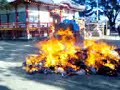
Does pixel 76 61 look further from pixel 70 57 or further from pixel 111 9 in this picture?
pixel 111 9

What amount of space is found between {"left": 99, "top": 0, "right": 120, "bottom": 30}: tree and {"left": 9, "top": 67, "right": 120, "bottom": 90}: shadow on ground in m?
46.7

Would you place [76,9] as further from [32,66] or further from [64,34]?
[32,66]

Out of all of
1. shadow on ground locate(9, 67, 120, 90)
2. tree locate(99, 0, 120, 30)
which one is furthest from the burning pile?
tree locate(99, 0, 120, 30)

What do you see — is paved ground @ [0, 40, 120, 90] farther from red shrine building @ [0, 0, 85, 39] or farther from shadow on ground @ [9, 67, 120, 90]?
red shrine building @ [0, 0, 85, 39]

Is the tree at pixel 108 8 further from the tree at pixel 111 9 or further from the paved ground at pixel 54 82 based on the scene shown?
the paved ground at pixel 54 82

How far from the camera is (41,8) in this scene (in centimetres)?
3309

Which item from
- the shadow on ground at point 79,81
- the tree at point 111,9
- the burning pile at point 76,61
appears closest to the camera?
the shadow on ground at point 79,81

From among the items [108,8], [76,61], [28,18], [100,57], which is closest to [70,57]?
[76,61]

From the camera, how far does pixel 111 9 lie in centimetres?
5734

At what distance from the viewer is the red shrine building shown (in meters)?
30.6

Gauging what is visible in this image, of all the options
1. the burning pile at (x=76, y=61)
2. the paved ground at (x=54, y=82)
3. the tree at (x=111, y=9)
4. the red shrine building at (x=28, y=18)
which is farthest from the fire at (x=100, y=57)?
the tree at (x=111, y=9)

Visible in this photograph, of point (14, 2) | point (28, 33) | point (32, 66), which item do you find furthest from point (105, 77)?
point (14, 2)

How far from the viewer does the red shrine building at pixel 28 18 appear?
30578mm

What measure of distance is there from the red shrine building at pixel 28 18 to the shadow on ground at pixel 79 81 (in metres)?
19.8
